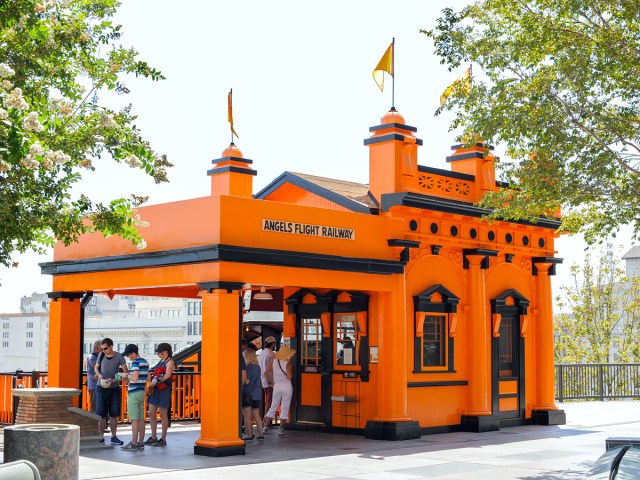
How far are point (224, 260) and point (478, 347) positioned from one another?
6471 mm

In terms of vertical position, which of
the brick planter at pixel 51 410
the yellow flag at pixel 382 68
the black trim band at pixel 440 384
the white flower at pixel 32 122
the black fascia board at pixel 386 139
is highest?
the yellow flag at pixel 382 68

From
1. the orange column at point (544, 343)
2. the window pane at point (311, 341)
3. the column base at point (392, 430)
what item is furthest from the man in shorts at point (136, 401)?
the orange column at point (544, 343)

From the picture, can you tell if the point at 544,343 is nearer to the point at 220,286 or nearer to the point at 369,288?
the point at 369,288

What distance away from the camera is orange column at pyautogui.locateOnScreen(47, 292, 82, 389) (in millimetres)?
18031

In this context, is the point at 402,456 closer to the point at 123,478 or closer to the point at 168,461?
the point at 168,461

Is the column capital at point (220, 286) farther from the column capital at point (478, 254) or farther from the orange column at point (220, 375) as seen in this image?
the column capital at point (478, 254)

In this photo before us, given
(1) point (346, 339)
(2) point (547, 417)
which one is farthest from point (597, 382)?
(1) point (346, 339)

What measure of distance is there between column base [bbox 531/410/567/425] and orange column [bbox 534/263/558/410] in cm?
12

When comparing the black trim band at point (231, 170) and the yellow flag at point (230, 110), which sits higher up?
the yellow flag at point (230, 110)

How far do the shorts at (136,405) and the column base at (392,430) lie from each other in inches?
170

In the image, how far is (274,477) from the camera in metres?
12.9

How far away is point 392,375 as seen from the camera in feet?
56.5

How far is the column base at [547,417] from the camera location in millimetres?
20328

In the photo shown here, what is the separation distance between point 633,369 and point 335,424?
1411cm
